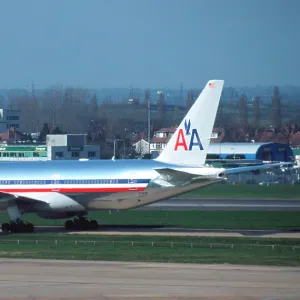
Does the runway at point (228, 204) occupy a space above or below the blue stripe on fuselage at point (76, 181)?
below

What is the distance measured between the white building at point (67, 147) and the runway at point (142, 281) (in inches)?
2744

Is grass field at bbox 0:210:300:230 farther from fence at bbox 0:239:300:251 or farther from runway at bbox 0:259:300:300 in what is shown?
runway at bbox 0:259:300:300

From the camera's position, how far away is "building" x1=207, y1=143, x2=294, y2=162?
134137mm

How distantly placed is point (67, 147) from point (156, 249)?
68106 millimetres

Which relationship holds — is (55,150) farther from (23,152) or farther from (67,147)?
(23,152)

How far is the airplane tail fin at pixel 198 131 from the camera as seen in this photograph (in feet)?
165

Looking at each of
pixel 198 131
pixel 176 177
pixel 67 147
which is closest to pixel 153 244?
pixel 176 177

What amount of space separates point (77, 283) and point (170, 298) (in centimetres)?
434

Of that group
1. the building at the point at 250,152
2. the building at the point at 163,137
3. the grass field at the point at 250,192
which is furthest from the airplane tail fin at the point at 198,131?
the building at the point at 163,137

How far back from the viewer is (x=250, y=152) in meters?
136

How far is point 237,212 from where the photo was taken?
64938 mm

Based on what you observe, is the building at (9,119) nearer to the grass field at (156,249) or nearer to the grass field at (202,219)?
the grass field at (202,219)

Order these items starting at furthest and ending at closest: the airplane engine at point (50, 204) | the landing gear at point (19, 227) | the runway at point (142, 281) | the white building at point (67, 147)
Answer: the white building at point (67, 147), the airplane engine at point (50, 204), the landing gear at point (19, 227), the runway at point (142, 281)

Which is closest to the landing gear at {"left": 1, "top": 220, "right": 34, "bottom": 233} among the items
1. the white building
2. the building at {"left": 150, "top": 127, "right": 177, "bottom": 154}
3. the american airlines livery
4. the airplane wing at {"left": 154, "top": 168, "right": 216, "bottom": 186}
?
the american airlines livery
